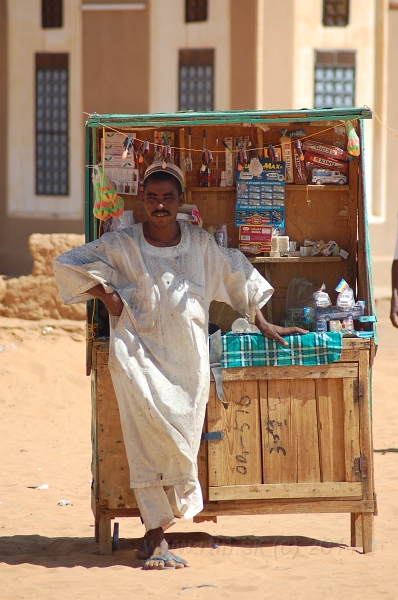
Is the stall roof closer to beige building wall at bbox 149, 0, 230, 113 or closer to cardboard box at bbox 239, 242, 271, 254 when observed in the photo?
cardboard box at bbox 239, 242, 271, 254

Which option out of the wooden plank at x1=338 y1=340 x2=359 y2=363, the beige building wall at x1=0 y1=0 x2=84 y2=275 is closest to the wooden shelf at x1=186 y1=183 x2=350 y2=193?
the wooden plank at x1=338 y1=340 x2=359 y2=363

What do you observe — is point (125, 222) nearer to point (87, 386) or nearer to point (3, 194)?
point (87, 386)

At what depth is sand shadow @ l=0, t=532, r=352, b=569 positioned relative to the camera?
474 cm

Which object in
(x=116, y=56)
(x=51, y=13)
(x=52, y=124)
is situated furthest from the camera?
(x=52, y=124)

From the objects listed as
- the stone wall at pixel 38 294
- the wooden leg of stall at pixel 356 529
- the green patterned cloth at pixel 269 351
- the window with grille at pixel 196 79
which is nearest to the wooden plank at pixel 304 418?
the green patterned cloth at pixel 269 351

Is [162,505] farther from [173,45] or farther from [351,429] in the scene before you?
[173,45]

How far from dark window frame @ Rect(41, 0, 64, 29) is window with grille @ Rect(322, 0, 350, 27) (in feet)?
15.5

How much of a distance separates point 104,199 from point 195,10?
11.4 m

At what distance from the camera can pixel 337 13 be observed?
52.1ft

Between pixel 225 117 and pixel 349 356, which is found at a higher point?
pixel 225 117

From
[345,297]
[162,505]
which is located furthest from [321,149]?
[162,505]

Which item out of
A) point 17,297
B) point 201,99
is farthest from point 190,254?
point 201,99

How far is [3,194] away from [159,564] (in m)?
12.5

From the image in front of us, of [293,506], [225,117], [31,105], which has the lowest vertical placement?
[293,506]
